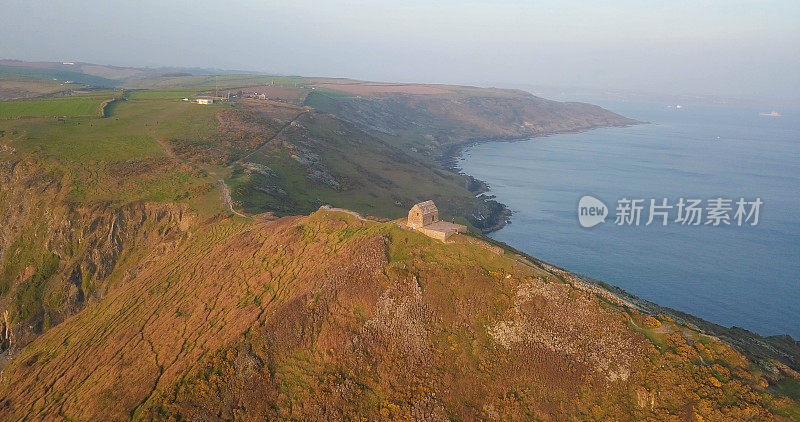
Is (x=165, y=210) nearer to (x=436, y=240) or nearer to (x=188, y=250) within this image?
(x=188, y=250)

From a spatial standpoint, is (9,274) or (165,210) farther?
(165,210)

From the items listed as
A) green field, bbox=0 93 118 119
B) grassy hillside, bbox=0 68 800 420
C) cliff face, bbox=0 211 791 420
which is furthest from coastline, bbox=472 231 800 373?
green field, bbox=0 93 118 119

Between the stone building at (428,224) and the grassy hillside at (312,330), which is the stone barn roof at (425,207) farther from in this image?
the grassy hillside at (312,330)

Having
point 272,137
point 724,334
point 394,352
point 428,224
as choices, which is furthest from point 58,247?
point 724,334

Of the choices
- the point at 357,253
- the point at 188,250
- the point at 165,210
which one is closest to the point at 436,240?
the point at 357,253

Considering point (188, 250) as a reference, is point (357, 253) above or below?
above

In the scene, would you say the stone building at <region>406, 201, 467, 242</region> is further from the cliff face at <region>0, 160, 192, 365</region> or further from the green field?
the green field

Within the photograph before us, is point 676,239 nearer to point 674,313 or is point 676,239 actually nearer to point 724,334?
point 674,313

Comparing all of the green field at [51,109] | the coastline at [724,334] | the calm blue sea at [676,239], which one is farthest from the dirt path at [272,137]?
the coastline at [724,334]
